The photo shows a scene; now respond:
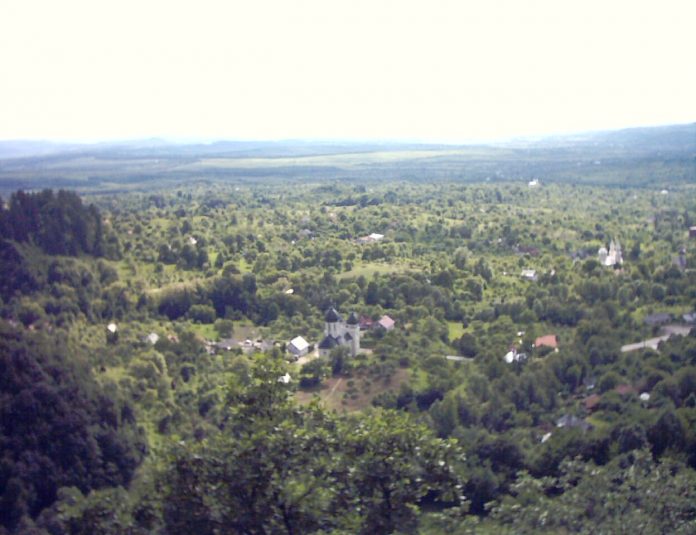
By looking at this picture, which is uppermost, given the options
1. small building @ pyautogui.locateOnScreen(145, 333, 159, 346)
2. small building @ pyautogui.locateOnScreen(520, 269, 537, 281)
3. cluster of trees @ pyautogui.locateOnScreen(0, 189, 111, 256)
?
cluster of trees @ pyautogui.locateOnScreen(0, 189, 111, 256)

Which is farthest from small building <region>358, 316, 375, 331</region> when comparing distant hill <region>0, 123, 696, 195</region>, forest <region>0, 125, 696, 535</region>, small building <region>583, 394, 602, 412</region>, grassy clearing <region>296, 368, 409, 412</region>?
distant hill <region>0, 123, 696, 195</region>

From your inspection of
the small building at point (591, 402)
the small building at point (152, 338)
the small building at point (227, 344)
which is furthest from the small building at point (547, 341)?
the small building at point (152, 338)

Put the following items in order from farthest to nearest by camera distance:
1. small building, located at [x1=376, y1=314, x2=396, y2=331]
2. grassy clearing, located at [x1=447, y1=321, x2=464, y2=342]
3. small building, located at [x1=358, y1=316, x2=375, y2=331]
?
small building, located at [x1=358, y1=316, x2=375, y2=331] < small building, located at [x1=376, y1=314, x2=396, y2=331] < grassy clearing, located at [x1=447, y1=321, x2=464, y2=342]

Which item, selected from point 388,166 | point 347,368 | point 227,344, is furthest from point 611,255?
point 388,166

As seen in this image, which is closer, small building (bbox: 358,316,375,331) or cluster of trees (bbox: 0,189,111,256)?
small building (bbox: 358,316,375,331)

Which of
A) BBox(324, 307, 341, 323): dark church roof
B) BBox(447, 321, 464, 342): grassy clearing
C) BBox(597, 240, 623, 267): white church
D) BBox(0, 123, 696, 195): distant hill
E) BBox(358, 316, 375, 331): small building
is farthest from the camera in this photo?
BBox(0, 123, 696, 195): distant hill

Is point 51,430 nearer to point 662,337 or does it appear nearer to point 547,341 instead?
point 547,341

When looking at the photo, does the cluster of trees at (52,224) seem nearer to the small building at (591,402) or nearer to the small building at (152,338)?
the small building at (152,338)

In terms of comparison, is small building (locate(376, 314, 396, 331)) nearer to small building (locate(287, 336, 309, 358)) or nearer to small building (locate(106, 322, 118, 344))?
small building (locate(287, 336, 309, 358))
